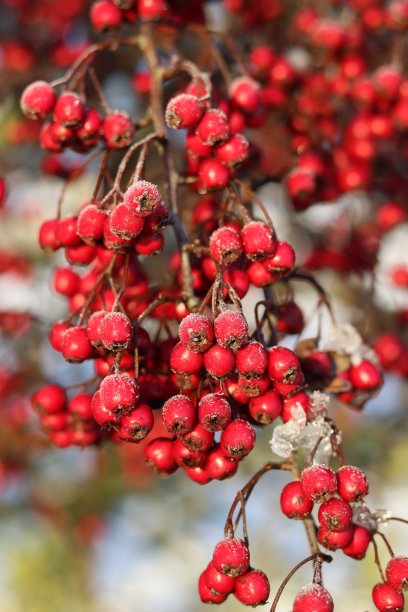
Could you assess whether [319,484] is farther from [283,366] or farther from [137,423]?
[137,423]

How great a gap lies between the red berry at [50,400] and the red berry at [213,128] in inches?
26.6

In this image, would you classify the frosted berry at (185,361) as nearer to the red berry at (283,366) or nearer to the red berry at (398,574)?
the red berry at (283,366)

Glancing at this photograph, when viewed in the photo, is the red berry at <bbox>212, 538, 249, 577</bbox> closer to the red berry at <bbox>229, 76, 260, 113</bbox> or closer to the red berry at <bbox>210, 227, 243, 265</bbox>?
the red berry at <bbox>210, 227, 243, 265</bbox>

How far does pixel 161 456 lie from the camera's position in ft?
4.27

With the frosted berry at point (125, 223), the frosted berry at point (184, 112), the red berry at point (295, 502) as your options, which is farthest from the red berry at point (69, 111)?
the red berry at point (295, 502)

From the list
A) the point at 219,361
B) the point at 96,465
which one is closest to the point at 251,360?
the point at 219,361

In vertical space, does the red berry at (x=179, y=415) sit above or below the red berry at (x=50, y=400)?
below

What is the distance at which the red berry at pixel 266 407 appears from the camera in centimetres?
120

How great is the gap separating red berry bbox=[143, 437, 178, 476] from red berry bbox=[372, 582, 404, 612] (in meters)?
0.42

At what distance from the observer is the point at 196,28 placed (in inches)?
71.9

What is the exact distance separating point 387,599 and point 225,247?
673 mm

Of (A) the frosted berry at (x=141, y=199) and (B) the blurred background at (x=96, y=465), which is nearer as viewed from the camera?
(A) the frosted berry at (x=141, y=199)

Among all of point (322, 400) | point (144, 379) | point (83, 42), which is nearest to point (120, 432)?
point (144, 379)

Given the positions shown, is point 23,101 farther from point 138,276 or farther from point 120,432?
point 120,432
